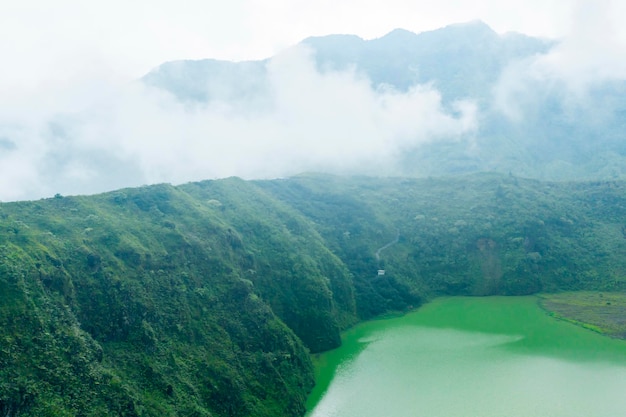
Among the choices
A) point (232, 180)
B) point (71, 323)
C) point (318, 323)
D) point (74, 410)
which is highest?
point (232, 180)

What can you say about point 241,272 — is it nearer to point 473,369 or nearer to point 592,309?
point 473,369

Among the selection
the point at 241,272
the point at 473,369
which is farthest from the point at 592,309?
the point at 241,272

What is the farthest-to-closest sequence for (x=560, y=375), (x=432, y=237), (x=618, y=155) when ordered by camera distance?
(x=618, y=155)
(x=432, y=237)
(x=560, y=375)

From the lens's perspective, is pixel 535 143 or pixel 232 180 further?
pixel 535 143

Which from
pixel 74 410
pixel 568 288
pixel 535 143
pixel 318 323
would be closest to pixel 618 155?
pixel 535 143

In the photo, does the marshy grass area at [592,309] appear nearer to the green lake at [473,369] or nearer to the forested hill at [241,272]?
the green lake at [473,369]

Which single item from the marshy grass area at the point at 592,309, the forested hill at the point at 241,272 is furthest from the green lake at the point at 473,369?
the forested hill at the point at 241,272

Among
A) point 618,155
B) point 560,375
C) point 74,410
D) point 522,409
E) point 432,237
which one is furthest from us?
point 618,155

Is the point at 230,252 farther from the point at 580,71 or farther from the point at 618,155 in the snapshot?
the point at 580,71
